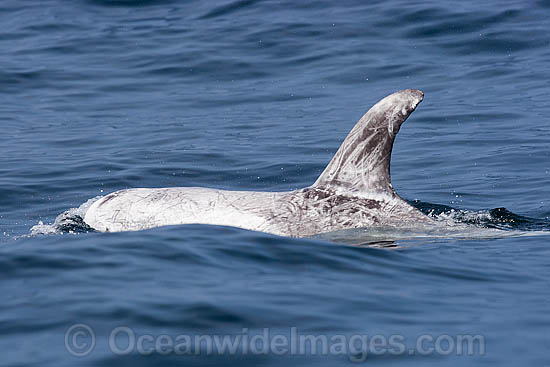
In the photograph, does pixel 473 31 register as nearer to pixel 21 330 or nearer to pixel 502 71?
pixel 502 71

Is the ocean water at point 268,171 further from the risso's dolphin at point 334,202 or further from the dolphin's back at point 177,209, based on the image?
the dolphin's back at point 177,209

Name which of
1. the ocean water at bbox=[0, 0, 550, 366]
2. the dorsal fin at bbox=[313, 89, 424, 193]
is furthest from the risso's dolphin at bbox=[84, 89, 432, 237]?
the ocean water at bbox=[0, 0, 550, 366]

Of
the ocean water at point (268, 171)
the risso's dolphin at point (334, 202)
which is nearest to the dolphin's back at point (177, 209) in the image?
the risso's dolphin at point (334, 202)

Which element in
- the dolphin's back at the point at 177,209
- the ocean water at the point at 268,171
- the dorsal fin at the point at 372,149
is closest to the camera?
the ocean water at the point at 268,171

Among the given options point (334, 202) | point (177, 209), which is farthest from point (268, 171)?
point (334, 202)

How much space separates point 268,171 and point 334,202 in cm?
476

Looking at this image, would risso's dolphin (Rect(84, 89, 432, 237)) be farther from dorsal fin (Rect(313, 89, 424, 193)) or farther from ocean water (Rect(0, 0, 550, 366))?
ocean water (Rect(0, 0, 550, 366))

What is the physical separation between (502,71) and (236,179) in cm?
802

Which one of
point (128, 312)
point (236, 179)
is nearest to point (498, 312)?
point (128, 312)

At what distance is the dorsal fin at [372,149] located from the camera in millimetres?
9422

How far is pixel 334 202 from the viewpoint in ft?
32.1

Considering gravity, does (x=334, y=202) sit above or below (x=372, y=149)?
below

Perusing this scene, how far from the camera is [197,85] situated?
2062 cm

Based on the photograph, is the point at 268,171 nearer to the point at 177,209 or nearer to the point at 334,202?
the point at 177,209
